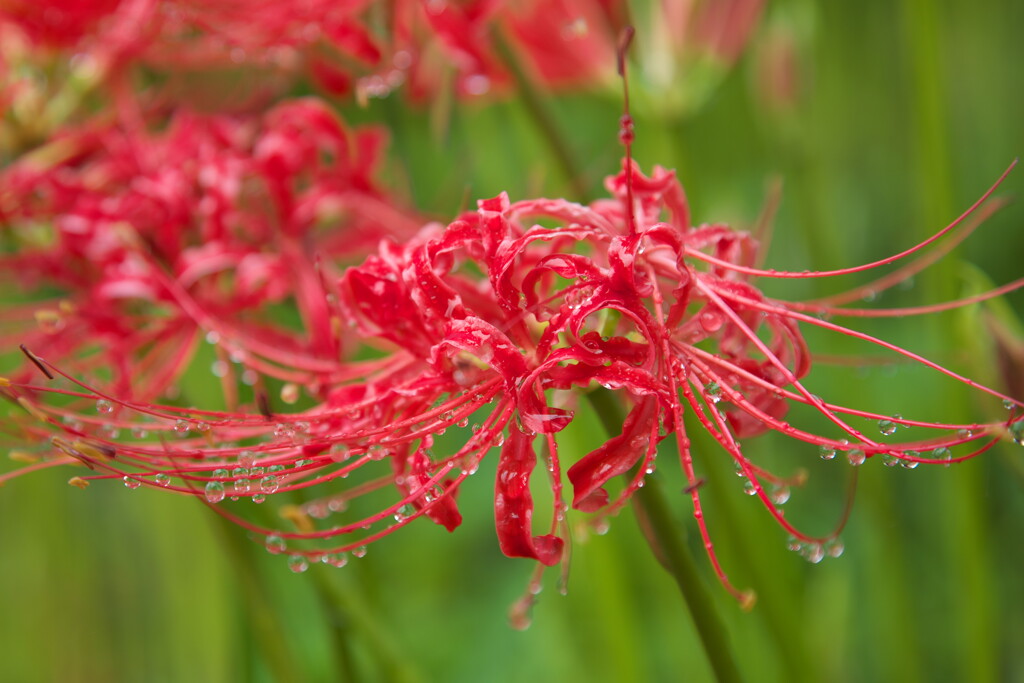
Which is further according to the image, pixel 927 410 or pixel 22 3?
pixel 927 410

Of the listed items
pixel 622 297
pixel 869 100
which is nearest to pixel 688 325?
pixel 622 297

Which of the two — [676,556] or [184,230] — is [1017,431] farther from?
[184,230]

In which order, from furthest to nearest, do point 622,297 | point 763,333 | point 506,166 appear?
point 506,166
point 763,333
point 622,297

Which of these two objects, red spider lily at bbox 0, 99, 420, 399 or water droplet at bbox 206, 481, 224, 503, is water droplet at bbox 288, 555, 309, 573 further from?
red spider lily at bbox 0, 99, 420, 399

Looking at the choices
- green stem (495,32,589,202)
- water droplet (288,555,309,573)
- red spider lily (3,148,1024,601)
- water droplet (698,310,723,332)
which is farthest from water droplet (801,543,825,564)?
green stem (495,32,589,202)

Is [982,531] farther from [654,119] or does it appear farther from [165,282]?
[165,282]
